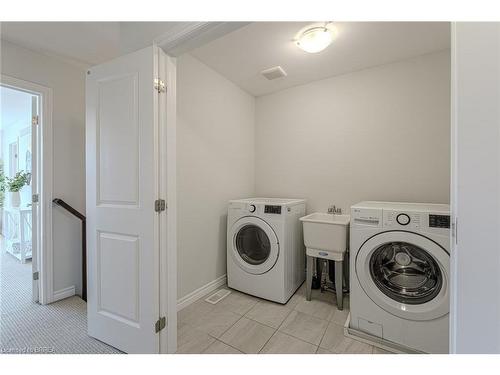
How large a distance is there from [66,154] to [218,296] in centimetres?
206

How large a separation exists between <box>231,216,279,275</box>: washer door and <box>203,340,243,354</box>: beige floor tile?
717 mm

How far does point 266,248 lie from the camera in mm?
2215

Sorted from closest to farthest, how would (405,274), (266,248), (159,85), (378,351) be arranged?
1. (159,85)
2. (378,351)
3. (405,274)
4. (266,248)

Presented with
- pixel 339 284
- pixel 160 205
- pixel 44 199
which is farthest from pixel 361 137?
pixel 44 199

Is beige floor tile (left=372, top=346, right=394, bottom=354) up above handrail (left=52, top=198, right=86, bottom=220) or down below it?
below

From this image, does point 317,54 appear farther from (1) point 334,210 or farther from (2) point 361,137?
(1) point 334,210

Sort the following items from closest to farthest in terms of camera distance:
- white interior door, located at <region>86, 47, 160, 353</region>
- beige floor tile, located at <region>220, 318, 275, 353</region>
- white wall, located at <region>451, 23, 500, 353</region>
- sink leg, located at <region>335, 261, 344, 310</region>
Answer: white wall, located at <region>451, 23, 500, 353</region> < white interior door, located at <region>86, 47, 160, 353</region> < beige floor tile, located at <region>220, 318, 275, 353</region> < sink leg, located at <region>335, 261, 344, 310</region>

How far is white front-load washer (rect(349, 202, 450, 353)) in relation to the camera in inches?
52.9

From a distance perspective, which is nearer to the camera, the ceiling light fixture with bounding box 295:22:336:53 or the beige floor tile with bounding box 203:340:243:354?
Result: the beige floor tile with bounding box 203:340:243:354

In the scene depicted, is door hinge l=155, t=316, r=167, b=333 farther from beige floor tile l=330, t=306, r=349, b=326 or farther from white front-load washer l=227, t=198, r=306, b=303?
beige floor tile l=330, t=306, r=349, b=326

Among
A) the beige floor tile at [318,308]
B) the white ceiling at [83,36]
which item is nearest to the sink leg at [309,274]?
the beige floor tile at [318,308]

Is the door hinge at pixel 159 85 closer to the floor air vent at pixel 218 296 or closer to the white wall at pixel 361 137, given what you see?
the white wall at pixel 361 137

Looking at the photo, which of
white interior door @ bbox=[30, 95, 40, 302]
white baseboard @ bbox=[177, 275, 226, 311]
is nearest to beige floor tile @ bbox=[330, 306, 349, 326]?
white baseboard @ bbox=[177, 275, 226, 311]
